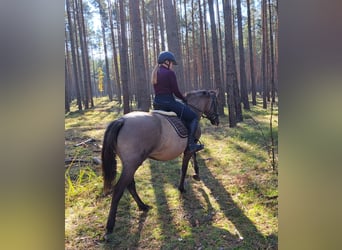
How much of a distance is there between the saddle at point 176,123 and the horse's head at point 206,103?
7.1 inches

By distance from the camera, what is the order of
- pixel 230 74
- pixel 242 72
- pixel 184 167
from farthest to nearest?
pixel 230 74 < pixel 242 72 < pixel 184 167

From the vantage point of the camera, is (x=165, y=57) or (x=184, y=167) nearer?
(x=165, y=57)

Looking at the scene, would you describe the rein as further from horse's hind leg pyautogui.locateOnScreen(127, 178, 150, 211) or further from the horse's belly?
horse's hind leg pyautogui.locateOnScreen(127, 178, 150, 211)

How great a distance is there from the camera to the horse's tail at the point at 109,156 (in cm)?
168

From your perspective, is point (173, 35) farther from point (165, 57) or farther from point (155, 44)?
point (165, 57)

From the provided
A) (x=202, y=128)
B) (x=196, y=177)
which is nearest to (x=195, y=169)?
(x=196, y=177)

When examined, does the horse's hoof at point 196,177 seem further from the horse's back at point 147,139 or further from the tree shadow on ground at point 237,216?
the horse's back at point 147,139

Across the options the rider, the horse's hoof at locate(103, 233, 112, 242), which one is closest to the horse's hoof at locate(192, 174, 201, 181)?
the rider

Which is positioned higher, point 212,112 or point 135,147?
point 212,112

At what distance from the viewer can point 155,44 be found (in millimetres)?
1867

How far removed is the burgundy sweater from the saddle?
8.9 inches

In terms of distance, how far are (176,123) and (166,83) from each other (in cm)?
47
